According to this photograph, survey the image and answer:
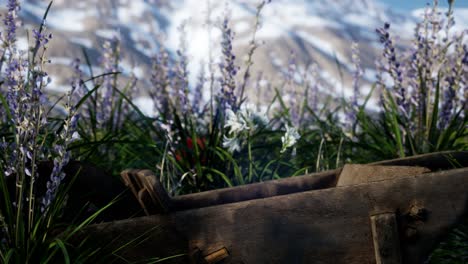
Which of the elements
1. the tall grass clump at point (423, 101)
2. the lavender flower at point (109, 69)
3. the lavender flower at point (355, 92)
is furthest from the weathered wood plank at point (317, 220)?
the lavender flower at point (109, 69)

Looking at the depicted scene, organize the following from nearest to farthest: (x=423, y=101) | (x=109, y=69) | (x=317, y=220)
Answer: (x=317, y=220) < (x=423, y=101) < (x=109, y=69)

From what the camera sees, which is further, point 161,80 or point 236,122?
point 161,80

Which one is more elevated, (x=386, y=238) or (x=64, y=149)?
(x=64, y=149)

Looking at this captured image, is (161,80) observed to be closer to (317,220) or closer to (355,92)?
(355,92)

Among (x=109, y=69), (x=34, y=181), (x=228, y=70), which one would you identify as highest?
(x=109, y=69)

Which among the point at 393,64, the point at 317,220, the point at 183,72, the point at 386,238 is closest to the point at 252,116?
the point at 183,72

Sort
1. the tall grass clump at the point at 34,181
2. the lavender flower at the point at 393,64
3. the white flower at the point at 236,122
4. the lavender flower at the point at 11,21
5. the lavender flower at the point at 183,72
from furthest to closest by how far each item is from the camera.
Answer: the lavender flower at the point at 183,72, the lavender flower at the point at 393,64, the white flower at the point at 236,122, the lavender flower at the point at 11,21, the tall grass clump at the point at 34,181

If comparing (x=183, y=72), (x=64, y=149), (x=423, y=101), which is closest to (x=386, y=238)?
(x=64, y=149)

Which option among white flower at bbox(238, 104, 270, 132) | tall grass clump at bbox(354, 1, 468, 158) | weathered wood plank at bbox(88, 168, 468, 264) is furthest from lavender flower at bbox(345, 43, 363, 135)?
weathered wood plank at bbox(88, 168, 468, 264)

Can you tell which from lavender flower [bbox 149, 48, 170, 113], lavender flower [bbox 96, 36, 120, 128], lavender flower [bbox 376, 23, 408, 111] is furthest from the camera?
lavender flower [bbox 149, 48, 170, 113]

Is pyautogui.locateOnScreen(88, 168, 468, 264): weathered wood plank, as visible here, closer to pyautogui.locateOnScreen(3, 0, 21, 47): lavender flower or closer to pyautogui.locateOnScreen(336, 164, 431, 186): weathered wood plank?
pyautogui.locateOnScreen(336, 164, 431, 186): weathered wood plank

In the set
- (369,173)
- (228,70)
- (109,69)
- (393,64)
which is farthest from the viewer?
(109,69)

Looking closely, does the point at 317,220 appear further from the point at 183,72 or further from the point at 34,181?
the point at 183,72

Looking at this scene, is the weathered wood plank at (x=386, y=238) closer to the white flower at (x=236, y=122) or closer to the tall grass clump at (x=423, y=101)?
the white flower at (x=236, y=122)
